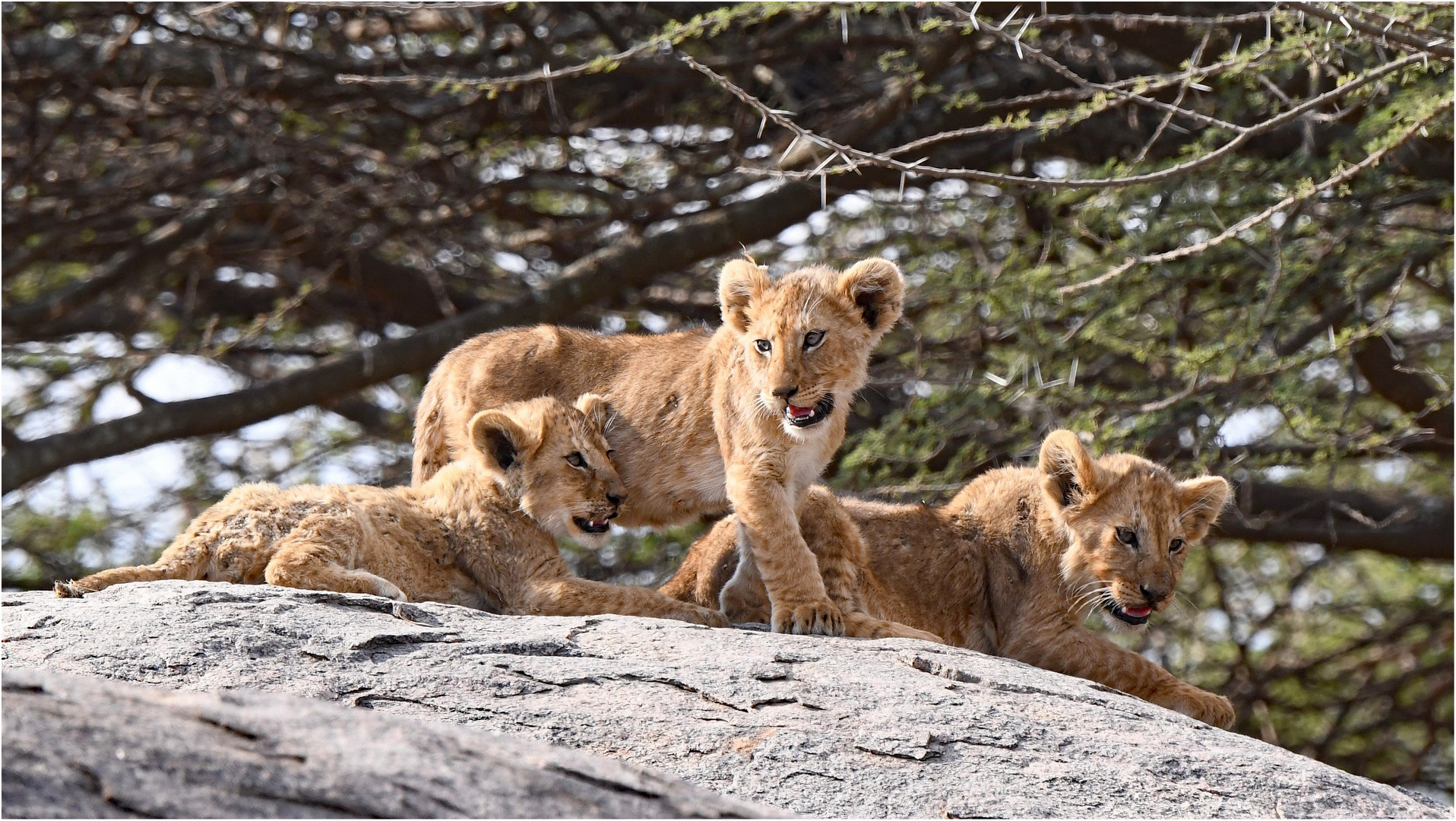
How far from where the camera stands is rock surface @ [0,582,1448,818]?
4.81 metres

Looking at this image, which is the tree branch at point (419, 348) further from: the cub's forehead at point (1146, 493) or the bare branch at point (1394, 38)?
the bare branch at point (1394, 38)

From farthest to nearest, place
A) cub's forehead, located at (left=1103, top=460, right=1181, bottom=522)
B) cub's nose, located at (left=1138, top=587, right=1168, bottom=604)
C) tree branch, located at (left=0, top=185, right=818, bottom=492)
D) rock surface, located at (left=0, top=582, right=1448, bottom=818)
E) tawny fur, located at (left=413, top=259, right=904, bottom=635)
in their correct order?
tree branch, located at (left=0, top=185, right=818, bottom=492)
cub's forehead, located at (left=1103, top=460, right=1181, bottom=522)
cub's nose, located at (left=1138, top=587, right=1168, bottom=604)
tawny fur, located at (left=413, top=259, right=904, bottom=635)
rock surface, located at (left=0, top=582, right=1448, bottom=818)

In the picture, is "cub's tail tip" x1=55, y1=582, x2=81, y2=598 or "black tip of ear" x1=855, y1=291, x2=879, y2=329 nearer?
"cub's tail tip" x1=55, y1=582, x2=81, y2=598

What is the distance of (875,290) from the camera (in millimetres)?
6703

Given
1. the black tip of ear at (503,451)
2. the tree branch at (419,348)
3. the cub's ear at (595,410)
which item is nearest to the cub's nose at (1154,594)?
the cub's ear at (595,410)

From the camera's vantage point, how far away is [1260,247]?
8930 millimetres

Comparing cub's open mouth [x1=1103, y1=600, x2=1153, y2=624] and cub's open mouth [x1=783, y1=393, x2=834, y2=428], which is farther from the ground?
cub's open mouth [x1=783, y1=393, x2=834, y2=428]

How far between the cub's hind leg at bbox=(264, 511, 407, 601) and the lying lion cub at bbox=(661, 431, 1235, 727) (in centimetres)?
155

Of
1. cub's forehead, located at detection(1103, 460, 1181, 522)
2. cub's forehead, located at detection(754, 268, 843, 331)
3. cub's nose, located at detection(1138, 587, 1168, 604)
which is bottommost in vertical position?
cub's nose, located at detection(1138, 587, 1168, 604)

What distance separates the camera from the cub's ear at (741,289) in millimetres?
6629

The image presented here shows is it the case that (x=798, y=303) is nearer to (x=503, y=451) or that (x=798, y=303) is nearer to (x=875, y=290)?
(x=875, y=290)

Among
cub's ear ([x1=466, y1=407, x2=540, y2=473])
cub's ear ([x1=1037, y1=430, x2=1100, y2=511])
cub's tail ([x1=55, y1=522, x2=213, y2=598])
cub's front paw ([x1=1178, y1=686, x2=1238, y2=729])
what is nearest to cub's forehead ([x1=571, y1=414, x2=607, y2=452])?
cub's ear ([x1=466, y1=407, x2=540, y2=473])

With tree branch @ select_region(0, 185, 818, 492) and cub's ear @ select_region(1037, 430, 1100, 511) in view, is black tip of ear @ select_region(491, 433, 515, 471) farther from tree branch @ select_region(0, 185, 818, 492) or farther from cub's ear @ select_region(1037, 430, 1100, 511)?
tree branch @ select_region(0, 185, 818, 492)

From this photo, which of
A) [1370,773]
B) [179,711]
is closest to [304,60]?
[179,711]
